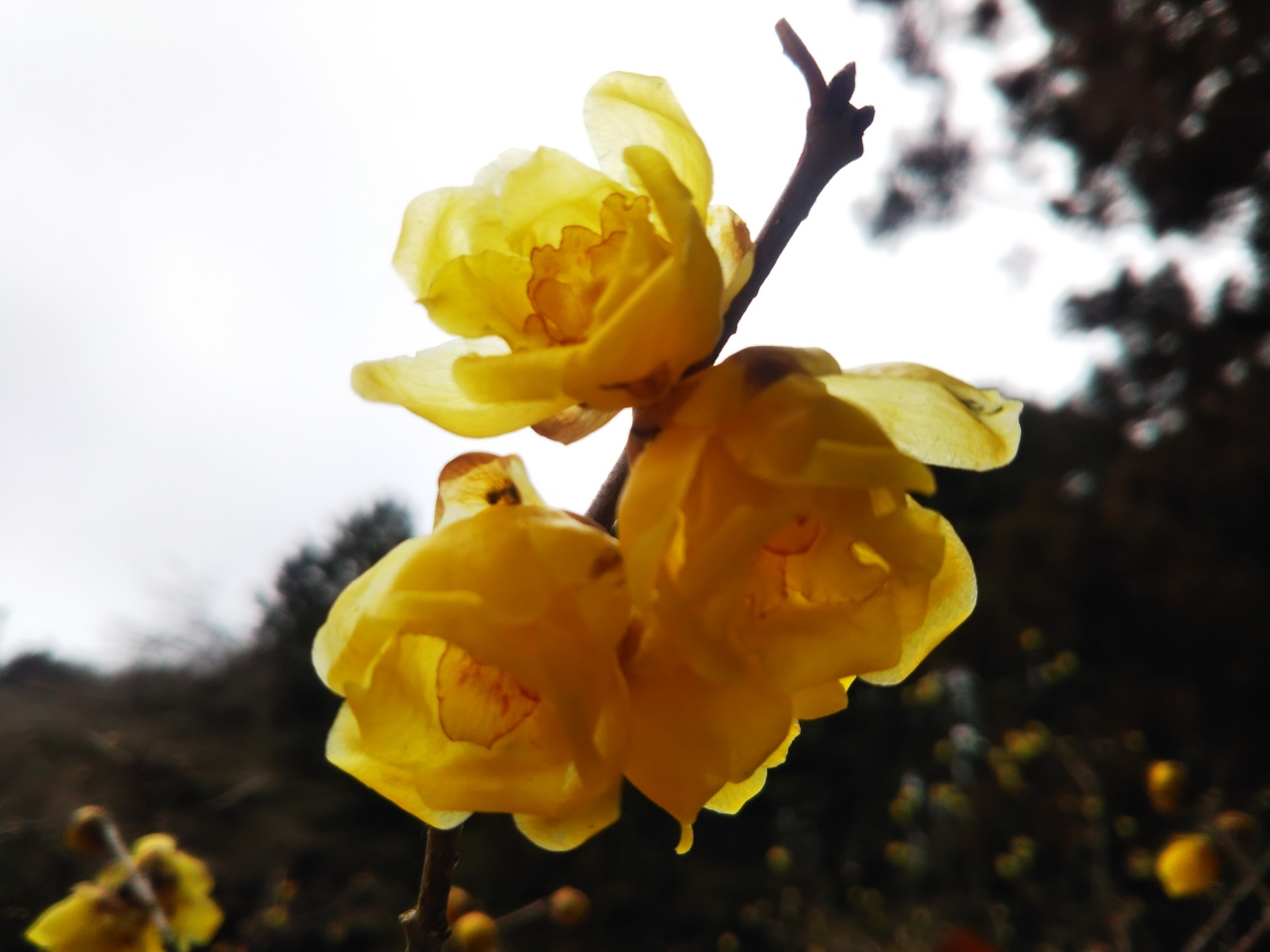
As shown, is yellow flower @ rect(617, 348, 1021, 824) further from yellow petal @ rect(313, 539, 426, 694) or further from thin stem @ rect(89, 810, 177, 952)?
thin stem @ rect(89, 810, 177, 952)

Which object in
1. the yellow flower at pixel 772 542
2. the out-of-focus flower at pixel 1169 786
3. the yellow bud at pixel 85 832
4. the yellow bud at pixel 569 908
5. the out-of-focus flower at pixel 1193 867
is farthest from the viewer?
the out-of-focus flower at pixel 1169 786

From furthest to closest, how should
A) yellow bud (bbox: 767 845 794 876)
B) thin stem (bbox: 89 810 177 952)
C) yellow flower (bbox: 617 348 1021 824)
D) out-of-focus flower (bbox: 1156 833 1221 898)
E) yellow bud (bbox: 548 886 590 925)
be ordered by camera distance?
1. yellow bud (bbox: 767 845 794 876)
2. out-of-focus flower (bbox: 1156 833 1221 898)
3. yellow bud (bbox: 548 886 590 925)
4. thin stem (bbox: 89 810 177 952)
5. yellow flower (bbox: 617 348 1021 824)

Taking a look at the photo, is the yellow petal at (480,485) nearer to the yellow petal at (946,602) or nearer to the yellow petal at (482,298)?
the yellow petal at (482,298)

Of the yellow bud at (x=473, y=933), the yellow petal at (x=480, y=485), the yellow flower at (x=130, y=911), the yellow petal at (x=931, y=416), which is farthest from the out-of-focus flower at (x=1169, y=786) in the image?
the yellow petal at (x=480, y=485)

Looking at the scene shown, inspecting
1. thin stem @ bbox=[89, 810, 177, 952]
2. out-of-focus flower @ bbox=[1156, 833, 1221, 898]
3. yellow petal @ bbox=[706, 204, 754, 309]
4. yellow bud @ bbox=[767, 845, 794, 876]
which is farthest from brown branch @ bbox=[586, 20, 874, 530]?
yellow bud @ bbox=[767, 845, 794, 876]

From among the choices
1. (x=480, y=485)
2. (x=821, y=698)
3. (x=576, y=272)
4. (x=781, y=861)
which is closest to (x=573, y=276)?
(x=576, y=272)

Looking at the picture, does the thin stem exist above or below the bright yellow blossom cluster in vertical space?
below

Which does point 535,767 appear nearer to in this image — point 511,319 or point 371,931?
point 511,319
